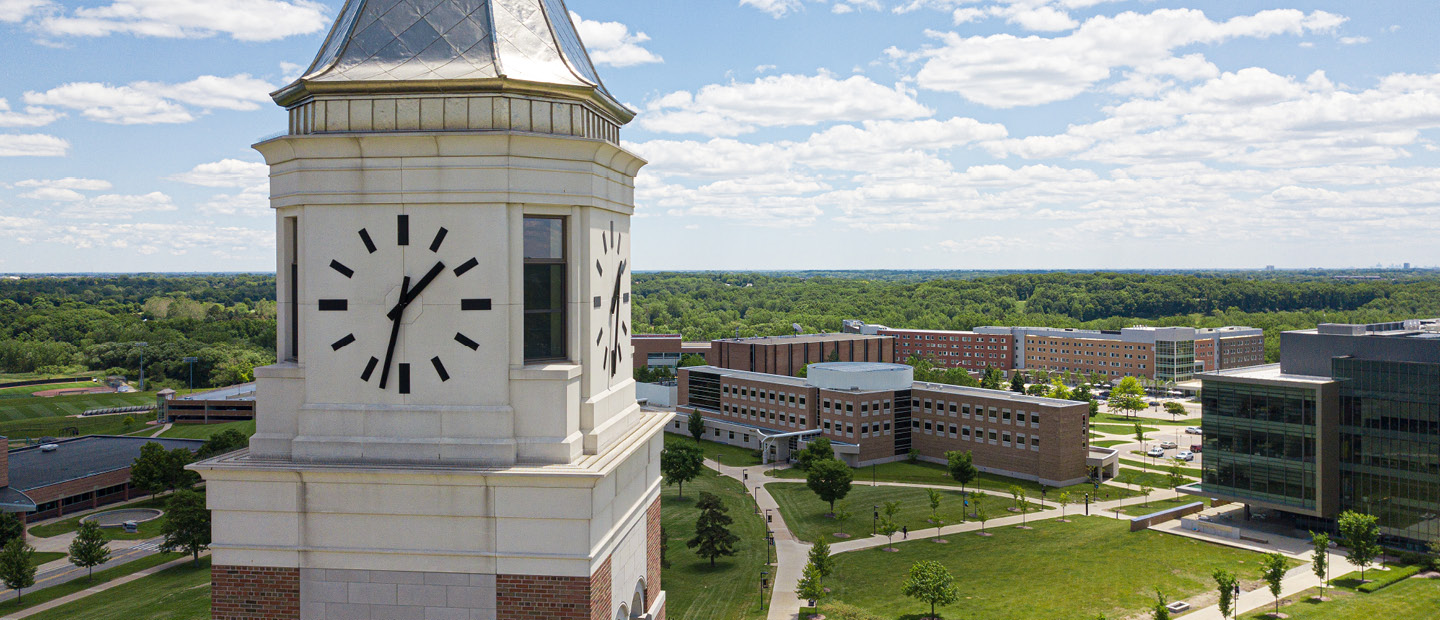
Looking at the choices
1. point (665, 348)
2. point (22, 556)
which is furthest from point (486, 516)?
point (665, 348)

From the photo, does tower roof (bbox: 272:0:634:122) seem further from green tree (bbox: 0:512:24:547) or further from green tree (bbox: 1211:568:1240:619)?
green tree (bbox: 0:512:24:547)

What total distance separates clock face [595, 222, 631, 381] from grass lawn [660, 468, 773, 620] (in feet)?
112

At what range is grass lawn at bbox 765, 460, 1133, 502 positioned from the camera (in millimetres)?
75812

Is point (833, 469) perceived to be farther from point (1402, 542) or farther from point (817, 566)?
point (1402, 542)

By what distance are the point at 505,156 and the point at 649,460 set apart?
4.68m

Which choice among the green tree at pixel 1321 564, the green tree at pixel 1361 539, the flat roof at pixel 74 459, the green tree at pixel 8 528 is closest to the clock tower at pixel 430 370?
the green tree at pixel 1321 564

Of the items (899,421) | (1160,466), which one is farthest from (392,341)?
(1160,466)

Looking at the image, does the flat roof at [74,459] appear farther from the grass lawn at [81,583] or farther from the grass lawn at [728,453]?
the grass lawn at [728,453]

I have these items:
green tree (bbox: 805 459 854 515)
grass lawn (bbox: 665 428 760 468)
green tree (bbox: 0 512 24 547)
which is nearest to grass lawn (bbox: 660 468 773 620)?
green tree (bbox: 805 459 854 515)

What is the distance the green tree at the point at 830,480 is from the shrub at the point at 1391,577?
32.2 m

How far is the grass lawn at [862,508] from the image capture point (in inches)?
2534

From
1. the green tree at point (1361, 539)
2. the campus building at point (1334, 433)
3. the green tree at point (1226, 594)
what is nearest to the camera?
the green tree at point (1226, 594)

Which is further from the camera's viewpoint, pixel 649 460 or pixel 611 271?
Result: pixel 649 460

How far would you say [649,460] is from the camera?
12117 mm
